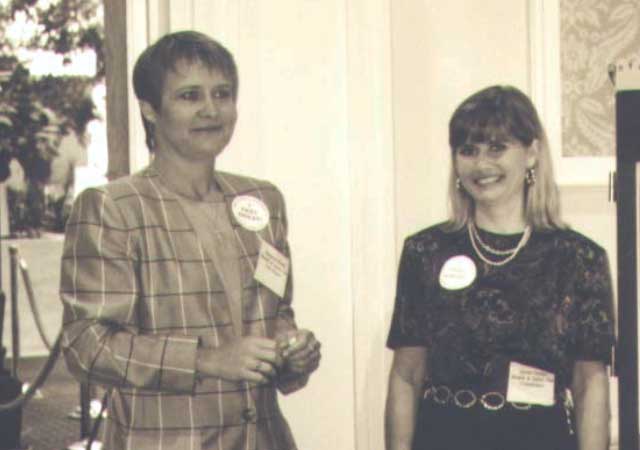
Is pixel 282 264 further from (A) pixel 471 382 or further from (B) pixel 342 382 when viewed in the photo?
(B) pixel 342 382

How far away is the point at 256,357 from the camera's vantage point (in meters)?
1.56

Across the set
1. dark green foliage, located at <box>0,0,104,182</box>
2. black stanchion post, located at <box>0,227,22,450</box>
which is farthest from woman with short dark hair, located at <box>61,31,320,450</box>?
dark green foliage, located at <box>0,0,104,182</box>

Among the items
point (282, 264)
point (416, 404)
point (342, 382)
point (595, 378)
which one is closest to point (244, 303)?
point (282, 264)

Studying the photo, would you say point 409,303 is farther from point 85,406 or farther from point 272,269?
point 85,406

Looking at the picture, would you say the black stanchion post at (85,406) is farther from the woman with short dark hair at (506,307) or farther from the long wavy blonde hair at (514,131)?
the long wavy blonde hair at (514,131)

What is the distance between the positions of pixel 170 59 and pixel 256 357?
56 cm

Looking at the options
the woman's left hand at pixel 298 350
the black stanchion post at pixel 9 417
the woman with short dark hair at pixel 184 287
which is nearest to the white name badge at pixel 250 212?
the woman with short dark hair at pixel 184 287

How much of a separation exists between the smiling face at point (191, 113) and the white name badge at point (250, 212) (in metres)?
0.10

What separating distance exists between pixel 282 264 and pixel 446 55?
48.0 inches

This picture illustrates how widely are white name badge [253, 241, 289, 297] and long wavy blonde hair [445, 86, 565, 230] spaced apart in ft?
1.57

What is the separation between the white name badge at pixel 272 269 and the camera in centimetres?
172

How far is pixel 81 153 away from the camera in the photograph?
9.85m

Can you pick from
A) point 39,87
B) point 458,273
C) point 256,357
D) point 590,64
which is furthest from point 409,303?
point 39,87

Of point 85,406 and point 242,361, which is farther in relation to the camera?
point 85,406
